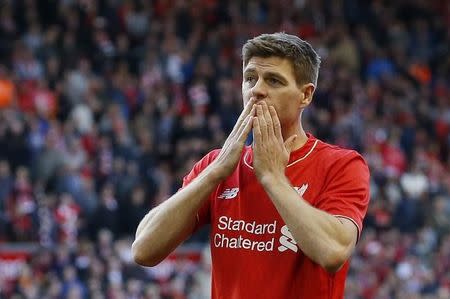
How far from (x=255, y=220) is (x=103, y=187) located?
1146cm

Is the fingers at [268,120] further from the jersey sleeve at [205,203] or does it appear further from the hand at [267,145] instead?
the jersey sleeve at [205,203]

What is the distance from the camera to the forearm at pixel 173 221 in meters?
4.32

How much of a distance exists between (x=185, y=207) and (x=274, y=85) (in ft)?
1.78

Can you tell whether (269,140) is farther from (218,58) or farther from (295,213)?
(218,58)

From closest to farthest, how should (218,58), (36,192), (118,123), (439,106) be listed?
(36,192), (118,123), (218,58), (439,106)

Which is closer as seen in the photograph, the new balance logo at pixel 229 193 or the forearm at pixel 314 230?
the forearm at pixel 314 230

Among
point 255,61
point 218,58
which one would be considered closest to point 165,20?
point 218,58

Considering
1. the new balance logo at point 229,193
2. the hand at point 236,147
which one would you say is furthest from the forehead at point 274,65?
the new balance logo at point 229,193

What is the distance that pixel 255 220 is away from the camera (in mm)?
4387

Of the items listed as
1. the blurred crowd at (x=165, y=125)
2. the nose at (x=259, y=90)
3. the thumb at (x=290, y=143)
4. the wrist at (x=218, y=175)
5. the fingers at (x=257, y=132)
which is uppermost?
the nose at (x=259, y=90)

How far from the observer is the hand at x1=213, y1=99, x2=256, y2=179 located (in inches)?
170

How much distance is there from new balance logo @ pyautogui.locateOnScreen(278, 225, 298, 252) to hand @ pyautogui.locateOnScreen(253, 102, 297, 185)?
0.71ft

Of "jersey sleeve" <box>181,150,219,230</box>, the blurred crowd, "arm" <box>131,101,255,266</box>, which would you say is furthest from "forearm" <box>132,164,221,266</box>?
the blurred crowd

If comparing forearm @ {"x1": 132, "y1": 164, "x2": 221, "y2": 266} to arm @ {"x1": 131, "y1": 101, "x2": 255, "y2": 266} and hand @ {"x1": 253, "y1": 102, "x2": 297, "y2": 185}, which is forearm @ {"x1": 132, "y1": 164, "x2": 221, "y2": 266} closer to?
arm @ {"x1": 131, "y1": 101, "x2": 255, "y2": 266}
